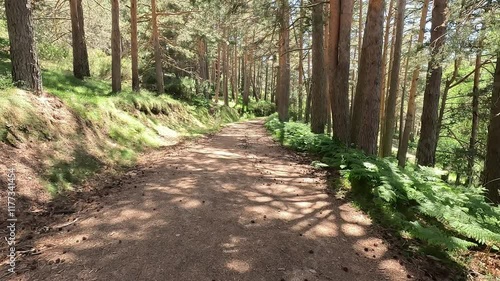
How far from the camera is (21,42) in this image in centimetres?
641

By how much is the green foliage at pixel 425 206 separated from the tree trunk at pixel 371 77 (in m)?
1.47

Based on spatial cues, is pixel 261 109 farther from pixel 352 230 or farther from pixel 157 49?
pixel 352 230

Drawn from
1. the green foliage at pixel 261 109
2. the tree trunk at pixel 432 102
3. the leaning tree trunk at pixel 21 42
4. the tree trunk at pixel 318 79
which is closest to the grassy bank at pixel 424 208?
the tree trunk at pixel 432 102

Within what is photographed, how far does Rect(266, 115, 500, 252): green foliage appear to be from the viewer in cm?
361

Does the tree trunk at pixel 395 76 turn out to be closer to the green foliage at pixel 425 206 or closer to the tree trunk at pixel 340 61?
the tree trunk at pixel 340 61

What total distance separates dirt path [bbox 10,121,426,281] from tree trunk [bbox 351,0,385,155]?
A: 230 centimetres

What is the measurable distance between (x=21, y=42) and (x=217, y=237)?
5.95 metres

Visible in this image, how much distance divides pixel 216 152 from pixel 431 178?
19.4 feet

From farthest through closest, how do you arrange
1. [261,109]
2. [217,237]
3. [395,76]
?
[261,109], [395,76], [217,237]

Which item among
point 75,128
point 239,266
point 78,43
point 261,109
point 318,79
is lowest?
point 239,266

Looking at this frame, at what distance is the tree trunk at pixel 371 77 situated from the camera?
7.51 metres

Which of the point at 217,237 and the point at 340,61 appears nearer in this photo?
the point at 217,237

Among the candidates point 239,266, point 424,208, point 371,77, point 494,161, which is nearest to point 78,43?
point 371,77

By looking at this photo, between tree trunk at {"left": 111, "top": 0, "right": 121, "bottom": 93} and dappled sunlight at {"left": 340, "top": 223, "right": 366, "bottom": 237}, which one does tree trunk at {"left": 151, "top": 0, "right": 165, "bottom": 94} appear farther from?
dappled sunlight at {"left": 340, "top": 223, "right": 366, "bottom": 237}
